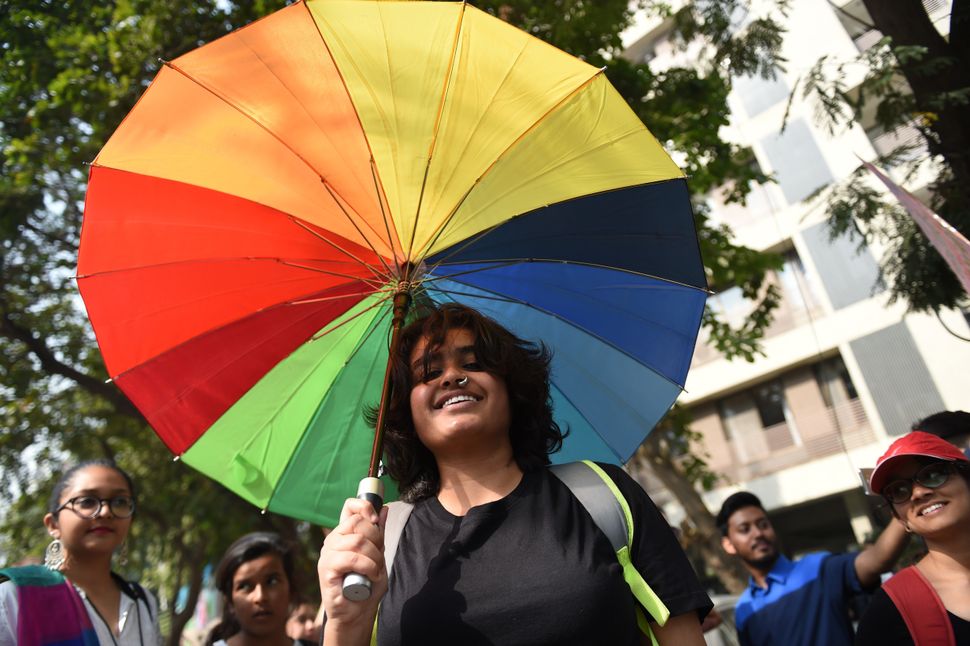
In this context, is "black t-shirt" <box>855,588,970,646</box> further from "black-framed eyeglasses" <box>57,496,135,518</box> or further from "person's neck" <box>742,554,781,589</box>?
"black-framed eyeglasses" <box>57,496,135,518</box>

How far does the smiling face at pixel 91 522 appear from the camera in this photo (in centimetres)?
305

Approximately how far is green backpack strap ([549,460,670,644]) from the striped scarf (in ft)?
6.41

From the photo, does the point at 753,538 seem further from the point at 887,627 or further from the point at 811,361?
the point at 811,361

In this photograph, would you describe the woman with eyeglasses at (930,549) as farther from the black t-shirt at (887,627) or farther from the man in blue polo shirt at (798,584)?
the man in blue polo shirt at (798,584)

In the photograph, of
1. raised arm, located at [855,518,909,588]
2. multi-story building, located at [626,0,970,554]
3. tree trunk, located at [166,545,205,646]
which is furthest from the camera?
multi-story building, located at [626,0,970,554]

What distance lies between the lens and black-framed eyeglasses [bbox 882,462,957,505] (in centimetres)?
257

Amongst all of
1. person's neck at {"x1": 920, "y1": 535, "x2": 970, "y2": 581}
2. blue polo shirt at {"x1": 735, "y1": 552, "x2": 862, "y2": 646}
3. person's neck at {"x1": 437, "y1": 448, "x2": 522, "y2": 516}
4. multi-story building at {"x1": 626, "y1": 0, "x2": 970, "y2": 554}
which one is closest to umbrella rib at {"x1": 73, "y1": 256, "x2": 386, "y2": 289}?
person's neck at {"x1": 437, "y1": 448, "x2": 522, "y2": 516}

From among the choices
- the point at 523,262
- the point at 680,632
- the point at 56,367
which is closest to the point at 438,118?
the point at 523,262

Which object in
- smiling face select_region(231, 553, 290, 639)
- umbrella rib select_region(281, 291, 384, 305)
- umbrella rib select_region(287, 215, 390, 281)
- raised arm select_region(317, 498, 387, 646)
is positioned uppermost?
umbrella rib select_region(287, 215, 390, 281)

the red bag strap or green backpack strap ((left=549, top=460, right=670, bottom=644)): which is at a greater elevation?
green backpack strap ((left=549, top=460, right=670, bottom=644))

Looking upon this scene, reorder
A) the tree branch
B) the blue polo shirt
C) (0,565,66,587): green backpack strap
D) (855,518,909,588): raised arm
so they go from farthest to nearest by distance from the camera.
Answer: the tree branch → the blue polo shirt → (855,518,909,588): raised arm → (0,565,66,587): green backpack strap

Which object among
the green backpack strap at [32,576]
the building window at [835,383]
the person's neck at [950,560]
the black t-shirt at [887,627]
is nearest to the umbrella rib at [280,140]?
the green backpack strap at [32,576]

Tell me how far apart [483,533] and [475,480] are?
211 mm

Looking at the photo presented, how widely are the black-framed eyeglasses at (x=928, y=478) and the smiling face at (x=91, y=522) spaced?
308cm
